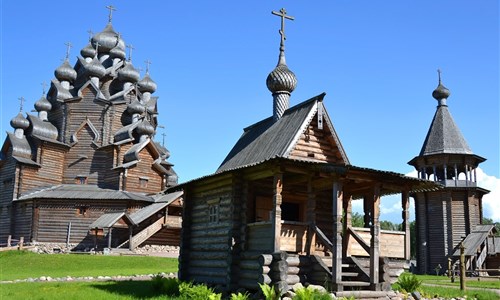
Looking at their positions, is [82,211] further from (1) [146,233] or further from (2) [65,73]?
(2) [65,73]

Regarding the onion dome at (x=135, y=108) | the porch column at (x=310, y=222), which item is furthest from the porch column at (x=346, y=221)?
the onion dome at (x=135, y=108)

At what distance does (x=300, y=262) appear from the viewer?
47.5ft

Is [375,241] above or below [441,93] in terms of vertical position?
below

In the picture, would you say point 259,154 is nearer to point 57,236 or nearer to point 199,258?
point 199,258

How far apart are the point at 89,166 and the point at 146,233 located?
1046 cm

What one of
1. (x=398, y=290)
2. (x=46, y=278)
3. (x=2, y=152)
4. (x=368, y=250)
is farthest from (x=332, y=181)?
(x=2, y=152)

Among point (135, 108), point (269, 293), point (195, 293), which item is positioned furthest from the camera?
point (135, 108)

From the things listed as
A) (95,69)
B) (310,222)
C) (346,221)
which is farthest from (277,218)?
(95,69)

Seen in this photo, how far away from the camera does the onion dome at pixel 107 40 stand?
168ft

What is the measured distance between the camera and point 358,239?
15797 mm

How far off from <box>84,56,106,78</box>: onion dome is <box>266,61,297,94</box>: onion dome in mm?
31502

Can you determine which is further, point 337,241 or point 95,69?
point 95,69

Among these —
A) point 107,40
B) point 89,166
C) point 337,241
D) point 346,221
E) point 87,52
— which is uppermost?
point 107,40

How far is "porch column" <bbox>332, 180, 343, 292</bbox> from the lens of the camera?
45.4 feet
